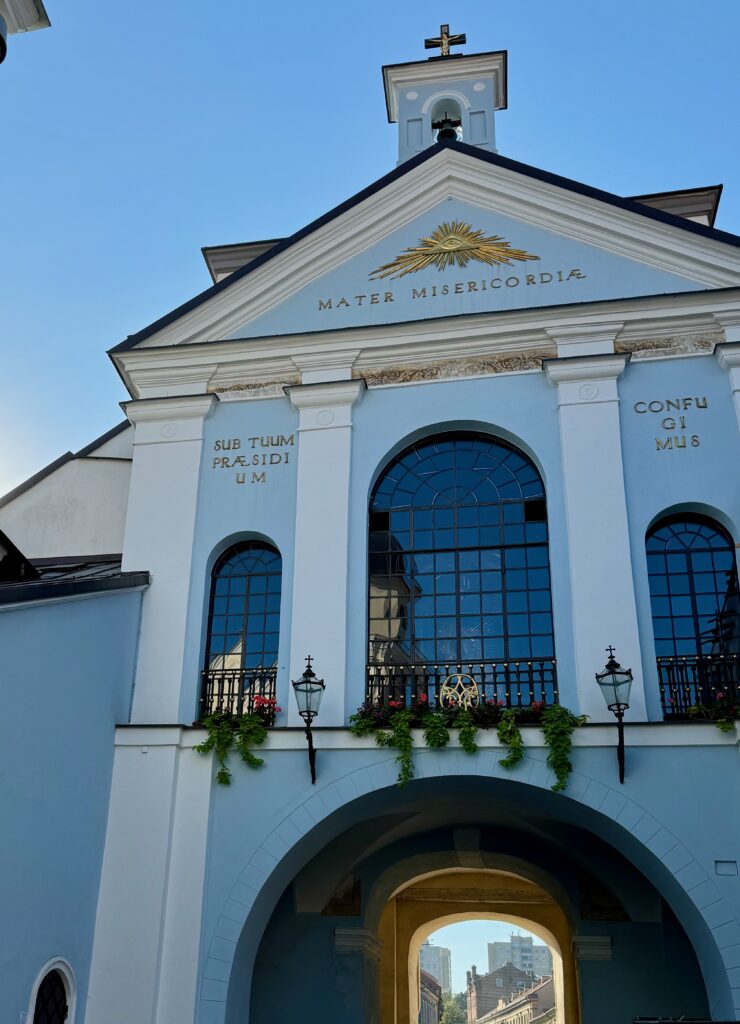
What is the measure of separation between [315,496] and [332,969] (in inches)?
285

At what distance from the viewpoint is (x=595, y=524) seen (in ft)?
42.0

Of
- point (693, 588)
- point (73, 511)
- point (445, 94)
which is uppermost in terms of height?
point (445, 94)

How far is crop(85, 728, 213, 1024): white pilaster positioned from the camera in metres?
11.5

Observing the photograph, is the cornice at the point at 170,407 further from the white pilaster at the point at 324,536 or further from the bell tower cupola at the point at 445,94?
the bell tower cupola at the point at 445,94

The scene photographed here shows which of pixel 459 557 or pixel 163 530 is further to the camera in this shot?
pixel 163 530

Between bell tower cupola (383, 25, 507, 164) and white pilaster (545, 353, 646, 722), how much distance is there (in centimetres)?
592

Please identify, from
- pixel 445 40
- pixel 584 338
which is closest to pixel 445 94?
pixel 445 40

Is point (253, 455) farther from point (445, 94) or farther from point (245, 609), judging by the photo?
point (445, 94)

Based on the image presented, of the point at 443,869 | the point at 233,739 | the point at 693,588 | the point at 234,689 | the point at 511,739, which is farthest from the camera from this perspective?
the point at 443,869

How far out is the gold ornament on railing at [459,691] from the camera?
12352 mm

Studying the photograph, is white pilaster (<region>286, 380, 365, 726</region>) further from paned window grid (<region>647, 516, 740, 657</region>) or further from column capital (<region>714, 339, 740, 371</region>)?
column capital (<region>714, 339, 740, 371</region>)

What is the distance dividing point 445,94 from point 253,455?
7.63m

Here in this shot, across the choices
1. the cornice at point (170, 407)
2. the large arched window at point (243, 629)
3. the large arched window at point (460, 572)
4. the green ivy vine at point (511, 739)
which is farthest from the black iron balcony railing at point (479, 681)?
the cornice at point (170, 407)

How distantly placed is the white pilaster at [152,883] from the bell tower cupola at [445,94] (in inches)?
413
